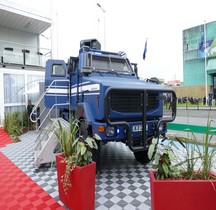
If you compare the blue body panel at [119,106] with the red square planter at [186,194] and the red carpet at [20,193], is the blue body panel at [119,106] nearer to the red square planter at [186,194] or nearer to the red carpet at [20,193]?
the red carpet at [20,193]

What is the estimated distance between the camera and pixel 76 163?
2891 mm

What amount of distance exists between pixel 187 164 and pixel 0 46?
470 inches

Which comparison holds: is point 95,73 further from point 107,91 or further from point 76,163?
point 76,163

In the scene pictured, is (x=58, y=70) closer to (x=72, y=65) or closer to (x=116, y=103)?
(x=72, y=65)

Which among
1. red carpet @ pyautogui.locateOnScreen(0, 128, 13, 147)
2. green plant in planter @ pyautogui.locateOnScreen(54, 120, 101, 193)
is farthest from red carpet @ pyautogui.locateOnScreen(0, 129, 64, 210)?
red carpet @ pyautogui.locateOnScreen(0, 128, 13, 147)

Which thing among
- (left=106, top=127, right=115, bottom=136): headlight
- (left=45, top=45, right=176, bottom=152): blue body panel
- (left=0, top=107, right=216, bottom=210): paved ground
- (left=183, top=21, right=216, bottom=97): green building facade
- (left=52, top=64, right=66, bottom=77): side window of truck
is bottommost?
(left=0, top=107, right=216, bottom=210): paved ground

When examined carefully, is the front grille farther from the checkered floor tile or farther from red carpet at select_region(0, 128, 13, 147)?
red carpet at select_region(0, 128, 13, 147)

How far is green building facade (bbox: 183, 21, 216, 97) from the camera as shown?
29.5 meters

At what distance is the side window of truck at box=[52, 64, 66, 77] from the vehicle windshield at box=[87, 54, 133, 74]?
1.58 metres

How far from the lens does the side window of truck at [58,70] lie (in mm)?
6534

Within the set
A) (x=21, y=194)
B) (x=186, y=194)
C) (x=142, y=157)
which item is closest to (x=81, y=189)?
(x=186, y=194)

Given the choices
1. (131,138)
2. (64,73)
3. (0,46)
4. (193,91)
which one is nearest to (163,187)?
(131,138)

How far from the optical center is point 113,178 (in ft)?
14.2

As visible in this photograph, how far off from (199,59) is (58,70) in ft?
107
